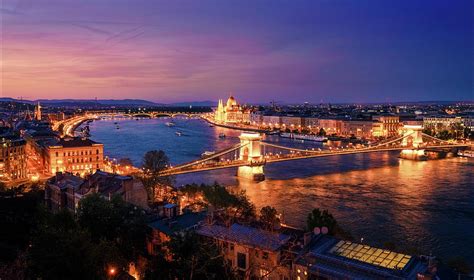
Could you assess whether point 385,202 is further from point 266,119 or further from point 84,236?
point 266,119

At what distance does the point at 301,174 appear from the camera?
1931cm

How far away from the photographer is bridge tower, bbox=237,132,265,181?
18.7 meters

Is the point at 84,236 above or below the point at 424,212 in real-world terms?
above

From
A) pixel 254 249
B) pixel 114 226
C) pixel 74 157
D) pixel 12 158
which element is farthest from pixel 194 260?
pixel 74 157

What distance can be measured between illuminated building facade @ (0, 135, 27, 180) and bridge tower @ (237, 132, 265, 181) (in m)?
8.26

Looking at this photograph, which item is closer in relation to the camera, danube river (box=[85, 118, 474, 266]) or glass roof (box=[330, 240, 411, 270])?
glass roof (box=[330, 240, 411, 270])

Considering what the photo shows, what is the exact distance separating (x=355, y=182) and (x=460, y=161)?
35.5 ft

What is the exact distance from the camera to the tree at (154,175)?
12.9 meters

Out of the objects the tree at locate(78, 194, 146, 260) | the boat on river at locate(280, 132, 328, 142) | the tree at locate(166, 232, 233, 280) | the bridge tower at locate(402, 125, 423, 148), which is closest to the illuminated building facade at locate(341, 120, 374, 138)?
the boat on river at locate(280, 132, 328, 142)

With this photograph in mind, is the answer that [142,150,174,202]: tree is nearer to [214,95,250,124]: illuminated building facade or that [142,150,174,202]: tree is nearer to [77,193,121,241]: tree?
[77,193,121,241]: tree

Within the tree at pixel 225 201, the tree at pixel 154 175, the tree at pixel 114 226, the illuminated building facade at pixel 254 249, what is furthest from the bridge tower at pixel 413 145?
the illuminated building facade at pixel 254 249

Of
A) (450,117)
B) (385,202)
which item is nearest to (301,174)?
(385,202)

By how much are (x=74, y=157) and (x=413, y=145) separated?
19.6 meters

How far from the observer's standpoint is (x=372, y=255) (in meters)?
5.58
